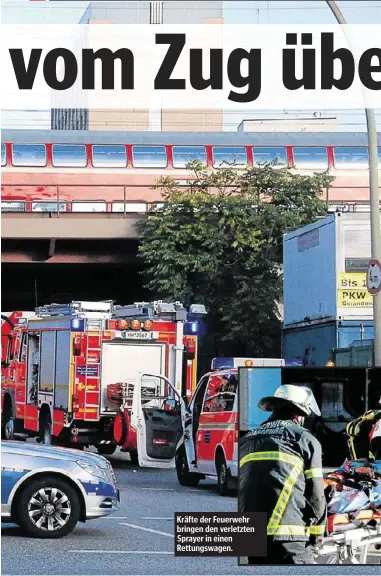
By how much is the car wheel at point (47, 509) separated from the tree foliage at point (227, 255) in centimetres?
113

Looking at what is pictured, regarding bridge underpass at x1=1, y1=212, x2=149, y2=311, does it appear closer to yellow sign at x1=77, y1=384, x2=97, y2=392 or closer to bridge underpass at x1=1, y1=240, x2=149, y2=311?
bridge underpass at x1=1, y1=240, x2=149, y2=311

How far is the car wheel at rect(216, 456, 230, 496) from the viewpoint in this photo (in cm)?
804

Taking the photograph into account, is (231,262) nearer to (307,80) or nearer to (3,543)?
(307,80)

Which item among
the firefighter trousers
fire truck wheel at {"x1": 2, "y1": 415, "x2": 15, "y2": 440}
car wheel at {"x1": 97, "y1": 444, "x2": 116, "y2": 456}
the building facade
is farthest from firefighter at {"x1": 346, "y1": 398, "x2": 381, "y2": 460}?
fire truck wheel at {"x1": 2, "y1": 415, "x2": 15, "y2": 440}

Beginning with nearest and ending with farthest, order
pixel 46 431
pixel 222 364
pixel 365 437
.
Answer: pixel 365 437, pixel 222 364, pixel 46 431

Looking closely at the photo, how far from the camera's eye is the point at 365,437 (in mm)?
7516

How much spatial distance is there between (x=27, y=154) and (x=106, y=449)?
201 cm

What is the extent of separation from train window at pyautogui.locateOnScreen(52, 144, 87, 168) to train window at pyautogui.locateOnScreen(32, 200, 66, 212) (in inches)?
14.0

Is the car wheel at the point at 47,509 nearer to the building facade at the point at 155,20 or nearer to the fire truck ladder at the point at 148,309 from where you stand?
the fire truck ladder at the point at 148,309

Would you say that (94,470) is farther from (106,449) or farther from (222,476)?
(222,476)

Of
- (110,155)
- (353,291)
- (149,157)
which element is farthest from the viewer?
(110,155)

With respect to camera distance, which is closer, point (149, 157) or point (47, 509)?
point (47, 509)

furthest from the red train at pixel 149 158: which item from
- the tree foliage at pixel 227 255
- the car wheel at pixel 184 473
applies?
the car wheel at pixel 184 473

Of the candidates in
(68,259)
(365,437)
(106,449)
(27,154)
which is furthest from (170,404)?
(365,437)
